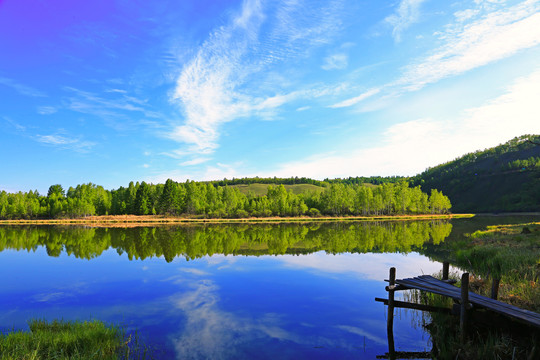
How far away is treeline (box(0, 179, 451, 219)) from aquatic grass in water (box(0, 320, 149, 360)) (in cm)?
11014

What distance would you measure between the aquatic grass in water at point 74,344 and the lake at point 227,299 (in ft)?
2.67

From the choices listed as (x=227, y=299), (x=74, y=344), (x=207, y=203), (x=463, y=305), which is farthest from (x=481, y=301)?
(x=207, y=203)

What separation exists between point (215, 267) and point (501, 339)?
21703 millimetres

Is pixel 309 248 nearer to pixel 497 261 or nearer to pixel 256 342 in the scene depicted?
pixel 497 261

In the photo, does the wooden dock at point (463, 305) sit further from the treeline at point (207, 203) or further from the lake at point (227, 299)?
the treeline at point (207, 203)

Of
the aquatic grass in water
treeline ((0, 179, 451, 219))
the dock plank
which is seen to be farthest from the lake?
treeline ((0, 179, 451, 219))

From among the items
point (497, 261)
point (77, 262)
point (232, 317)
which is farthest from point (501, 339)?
point (77, 262)

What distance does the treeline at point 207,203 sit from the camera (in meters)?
125

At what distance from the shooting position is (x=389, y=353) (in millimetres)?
11281

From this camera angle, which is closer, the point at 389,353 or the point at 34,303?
the point at 389,353

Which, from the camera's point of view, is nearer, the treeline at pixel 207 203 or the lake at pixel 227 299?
the lake at pixel 227 299

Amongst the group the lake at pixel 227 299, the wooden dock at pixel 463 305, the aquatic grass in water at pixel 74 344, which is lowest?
the lake at pixel 227 299

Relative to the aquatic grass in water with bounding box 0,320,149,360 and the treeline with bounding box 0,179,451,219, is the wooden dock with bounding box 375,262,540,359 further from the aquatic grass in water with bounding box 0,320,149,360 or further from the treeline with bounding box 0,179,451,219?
the treeline with bounding box 0,179,451,219

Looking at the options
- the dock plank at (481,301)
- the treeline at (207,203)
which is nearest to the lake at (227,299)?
the dock plank at (481,301)
